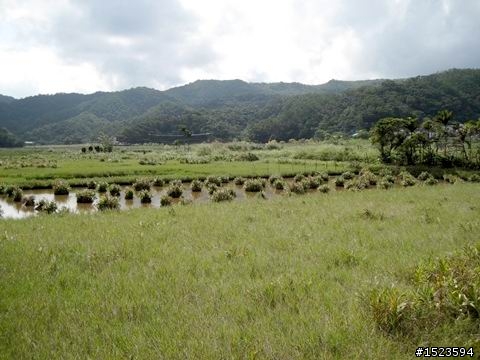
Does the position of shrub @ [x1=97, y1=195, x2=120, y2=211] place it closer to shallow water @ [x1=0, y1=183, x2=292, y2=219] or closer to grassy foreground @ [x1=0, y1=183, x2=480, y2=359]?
shallow water @ [x1=0, y1=183, x2=292, y2=219]

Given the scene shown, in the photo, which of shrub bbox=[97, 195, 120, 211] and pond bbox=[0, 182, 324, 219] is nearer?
shrub bbox=[97, 195, 120, 211]

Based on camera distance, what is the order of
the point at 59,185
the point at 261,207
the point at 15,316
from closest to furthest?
the point at 15,316 → the point at 261,207 → the point at 59,185

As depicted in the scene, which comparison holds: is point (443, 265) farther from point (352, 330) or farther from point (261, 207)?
point (261, 207)

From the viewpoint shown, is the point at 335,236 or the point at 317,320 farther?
the point at 335,236

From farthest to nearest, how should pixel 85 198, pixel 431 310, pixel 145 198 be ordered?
pixel 145 198, pixel 85 198, pixel 431 310

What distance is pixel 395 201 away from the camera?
2206cm

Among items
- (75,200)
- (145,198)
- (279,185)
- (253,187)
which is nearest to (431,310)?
(145,198)

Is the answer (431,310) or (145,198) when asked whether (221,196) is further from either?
(431,310)

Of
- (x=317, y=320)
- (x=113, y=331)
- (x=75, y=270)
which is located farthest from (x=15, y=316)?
(x=317, y=320)

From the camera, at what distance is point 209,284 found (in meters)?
7.66

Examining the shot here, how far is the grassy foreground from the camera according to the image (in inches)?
209

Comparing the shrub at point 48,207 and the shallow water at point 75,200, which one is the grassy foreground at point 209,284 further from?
the shallow water at point 75,200

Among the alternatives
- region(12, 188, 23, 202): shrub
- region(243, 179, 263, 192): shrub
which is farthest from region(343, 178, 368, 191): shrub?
region(12, 188, 23, 202): shrub

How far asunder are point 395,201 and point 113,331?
64.1ft
